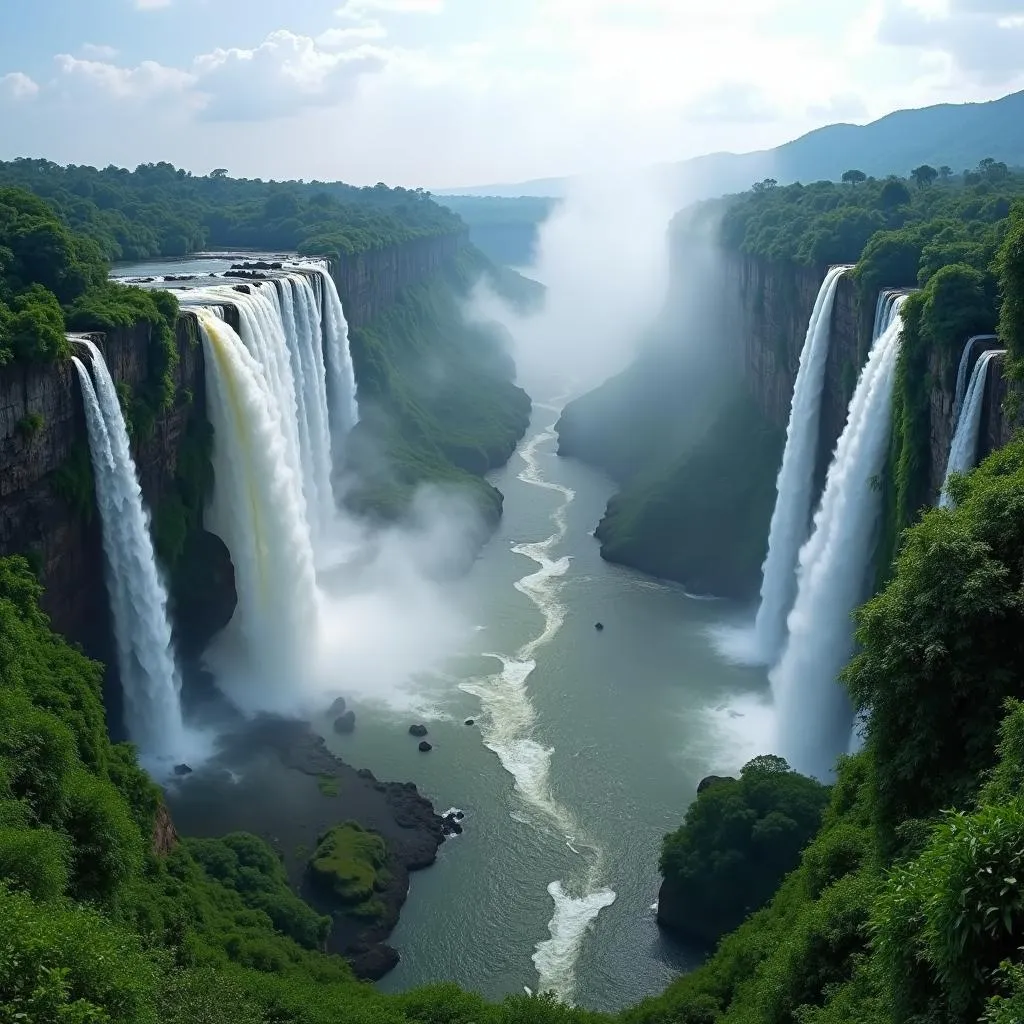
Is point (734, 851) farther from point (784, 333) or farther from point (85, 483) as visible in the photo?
point (784, 333)

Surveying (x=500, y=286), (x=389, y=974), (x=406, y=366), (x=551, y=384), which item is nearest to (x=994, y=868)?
(x=389, y=974)

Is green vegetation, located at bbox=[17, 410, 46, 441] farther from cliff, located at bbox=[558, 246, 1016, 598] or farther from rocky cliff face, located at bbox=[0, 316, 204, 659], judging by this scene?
cliff, located at bbox=[558, 246, 1016, 598]

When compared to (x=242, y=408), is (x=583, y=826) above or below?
below

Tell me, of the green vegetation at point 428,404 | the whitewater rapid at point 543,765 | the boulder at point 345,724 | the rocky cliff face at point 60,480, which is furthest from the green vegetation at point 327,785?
the green vegetation at point 428,404

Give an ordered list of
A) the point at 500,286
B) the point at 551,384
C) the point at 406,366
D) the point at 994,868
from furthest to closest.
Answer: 1. the point at 500,286
2. the point at 551,384
3. the point at 406,366
4. the point at 994,868

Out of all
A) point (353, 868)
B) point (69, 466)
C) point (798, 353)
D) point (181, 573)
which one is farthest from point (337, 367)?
point (353, 868)

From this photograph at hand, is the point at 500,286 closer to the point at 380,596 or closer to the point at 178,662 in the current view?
the point at 380,596

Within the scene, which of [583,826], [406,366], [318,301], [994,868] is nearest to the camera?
[994,868]
